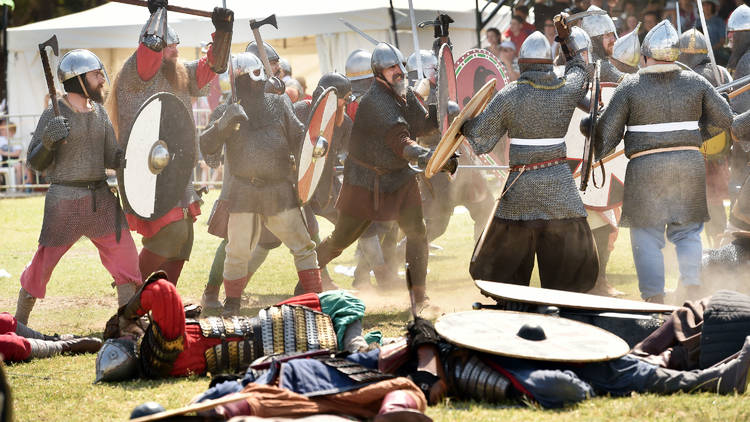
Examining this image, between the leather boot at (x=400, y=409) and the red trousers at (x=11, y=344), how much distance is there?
7.37ft

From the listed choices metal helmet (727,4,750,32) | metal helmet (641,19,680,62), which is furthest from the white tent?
metal helmet (641,19,680,62)

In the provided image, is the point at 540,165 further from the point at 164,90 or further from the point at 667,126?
the point at 164,90

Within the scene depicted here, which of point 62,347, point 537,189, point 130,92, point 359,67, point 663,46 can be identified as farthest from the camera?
point 359,67

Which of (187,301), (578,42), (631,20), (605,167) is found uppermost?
(631,20)

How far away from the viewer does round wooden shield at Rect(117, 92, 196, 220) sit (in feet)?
19.1

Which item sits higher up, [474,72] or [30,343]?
[474,72]

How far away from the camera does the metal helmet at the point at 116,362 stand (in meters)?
4.52

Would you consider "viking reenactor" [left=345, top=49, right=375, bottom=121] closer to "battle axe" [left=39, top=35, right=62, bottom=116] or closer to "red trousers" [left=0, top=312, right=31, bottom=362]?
"battle axe" [left=39, top=35, right=62, bottom=116]

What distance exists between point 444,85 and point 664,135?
1.54m

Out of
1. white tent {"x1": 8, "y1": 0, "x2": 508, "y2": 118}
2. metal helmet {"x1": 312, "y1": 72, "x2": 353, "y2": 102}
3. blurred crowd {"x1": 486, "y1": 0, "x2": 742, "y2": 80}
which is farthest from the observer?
white tent {"x1": 8, "y1": 0, "x2": 508, "y2": 118}

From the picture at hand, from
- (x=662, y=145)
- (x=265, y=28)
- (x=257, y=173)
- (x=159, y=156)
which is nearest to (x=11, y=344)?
(x=159, y=156)

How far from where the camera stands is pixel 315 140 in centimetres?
639

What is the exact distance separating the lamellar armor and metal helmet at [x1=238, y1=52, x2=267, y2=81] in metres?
1.48

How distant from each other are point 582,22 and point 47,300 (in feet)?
14.4
